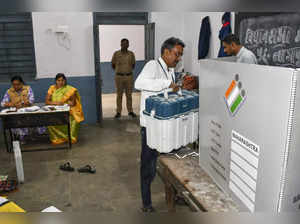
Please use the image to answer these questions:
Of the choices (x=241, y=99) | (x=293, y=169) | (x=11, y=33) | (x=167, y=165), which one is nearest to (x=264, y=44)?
(x=167, y=165)

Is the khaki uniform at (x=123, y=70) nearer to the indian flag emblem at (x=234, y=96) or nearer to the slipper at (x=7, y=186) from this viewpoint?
the slipper at (x=7, y=186)

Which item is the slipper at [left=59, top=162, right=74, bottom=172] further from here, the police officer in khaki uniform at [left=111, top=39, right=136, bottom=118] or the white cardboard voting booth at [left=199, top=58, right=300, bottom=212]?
the police officer in khaki uniform at [left=111, top=39, right=136, bottom=118]

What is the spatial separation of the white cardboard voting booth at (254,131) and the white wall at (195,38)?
3753 millimetres

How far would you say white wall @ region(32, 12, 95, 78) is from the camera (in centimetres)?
548

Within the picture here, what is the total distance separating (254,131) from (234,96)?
0.20 metres

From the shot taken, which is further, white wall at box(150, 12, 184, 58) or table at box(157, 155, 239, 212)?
white wall at box(150, 12, 184, 58)

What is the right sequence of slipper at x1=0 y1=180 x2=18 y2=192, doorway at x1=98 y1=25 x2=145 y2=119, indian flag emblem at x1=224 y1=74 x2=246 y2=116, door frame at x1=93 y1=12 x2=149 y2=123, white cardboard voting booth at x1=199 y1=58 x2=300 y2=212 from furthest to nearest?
doorway at x1=98 y1=25 x2=145 y2=119 → door frame at x1=93 y1=12 x2=149 y2=123 → slipper at x1=0 y1=180 x2=18 y2=192 → indian flag emblem at x1=224 y1=74 x2=246 y2=116 → white cardboard voting booth at x1=199 y1=58 x2=300 y2=212

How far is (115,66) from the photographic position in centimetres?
634

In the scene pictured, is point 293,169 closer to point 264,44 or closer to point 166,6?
point 166,6

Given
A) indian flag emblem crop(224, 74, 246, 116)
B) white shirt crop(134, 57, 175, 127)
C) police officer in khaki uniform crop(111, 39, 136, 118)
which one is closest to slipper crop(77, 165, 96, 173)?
white shirt crop(134, 57, 175, 127)

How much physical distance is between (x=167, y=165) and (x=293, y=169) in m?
1.09

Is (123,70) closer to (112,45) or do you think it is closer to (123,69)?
(123,69)

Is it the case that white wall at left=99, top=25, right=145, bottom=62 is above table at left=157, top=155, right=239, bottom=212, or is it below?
above

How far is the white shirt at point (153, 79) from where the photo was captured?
230 centimetres
